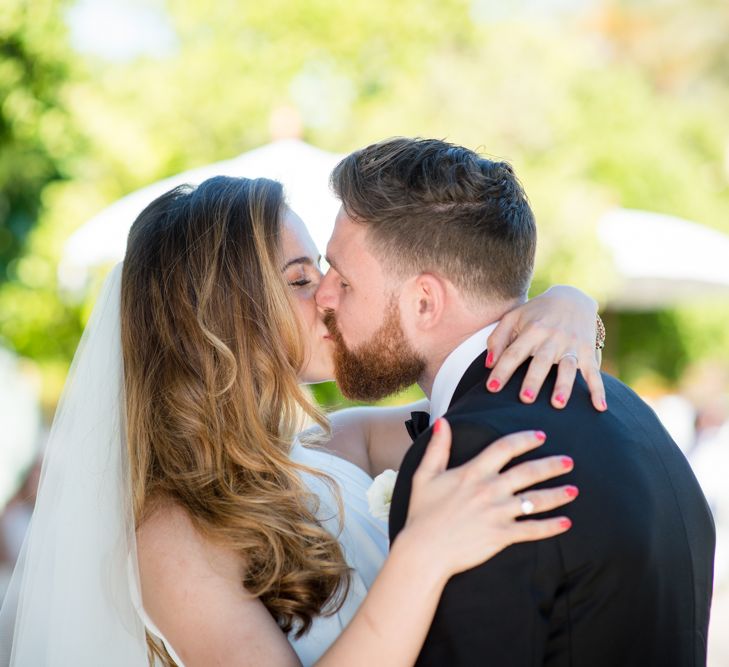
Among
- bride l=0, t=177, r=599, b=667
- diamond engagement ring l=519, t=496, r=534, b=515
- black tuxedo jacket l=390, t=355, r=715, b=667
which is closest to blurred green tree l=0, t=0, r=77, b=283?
bride l=0, t=177, r=599, b=667

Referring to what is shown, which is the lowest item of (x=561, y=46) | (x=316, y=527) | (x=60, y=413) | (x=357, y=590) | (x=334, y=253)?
(x=357, y=590)

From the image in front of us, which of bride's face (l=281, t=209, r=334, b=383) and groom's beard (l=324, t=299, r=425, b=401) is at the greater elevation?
bride's face (l=281, t=209, r=334, b=383)

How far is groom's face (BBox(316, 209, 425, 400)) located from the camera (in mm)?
2561

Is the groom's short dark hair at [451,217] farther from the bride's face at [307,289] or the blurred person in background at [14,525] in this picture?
the blurred person in background at [14,525]

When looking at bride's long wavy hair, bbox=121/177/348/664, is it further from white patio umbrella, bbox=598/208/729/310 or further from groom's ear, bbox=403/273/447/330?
white patio umbrella, bbox=598/208/729/310

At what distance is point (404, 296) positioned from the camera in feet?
8.34

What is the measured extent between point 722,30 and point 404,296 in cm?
3040

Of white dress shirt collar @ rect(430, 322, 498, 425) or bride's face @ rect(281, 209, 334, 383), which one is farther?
bride's face @ rect(281, 209, 334, 383)

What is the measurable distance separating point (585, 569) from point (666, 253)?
A: 6.27 metres

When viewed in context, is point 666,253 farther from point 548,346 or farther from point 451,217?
point 548,346

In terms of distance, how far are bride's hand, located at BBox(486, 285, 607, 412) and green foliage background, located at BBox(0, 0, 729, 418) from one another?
19.3 ft

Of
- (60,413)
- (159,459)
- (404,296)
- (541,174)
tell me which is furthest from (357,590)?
(541,174)

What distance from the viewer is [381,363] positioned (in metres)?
2.60

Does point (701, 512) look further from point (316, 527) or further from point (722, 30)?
point (722, 30)
